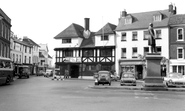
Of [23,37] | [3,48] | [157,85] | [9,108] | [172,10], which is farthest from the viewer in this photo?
[23,37]

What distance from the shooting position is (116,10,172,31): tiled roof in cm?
4519

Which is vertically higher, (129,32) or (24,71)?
(129,32)

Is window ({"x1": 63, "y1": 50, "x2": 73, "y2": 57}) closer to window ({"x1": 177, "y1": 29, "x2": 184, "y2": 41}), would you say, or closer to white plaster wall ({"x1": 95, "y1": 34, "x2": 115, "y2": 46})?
white plaster wall ({"x1": 95, "y1": 34, "x2": 115, "y2": 46})

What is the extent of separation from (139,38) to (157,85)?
2697 centimetres

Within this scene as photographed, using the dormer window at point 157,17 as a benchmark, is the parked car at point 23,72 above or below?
below

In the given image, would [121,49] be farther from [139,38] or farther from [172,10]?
[172,10]

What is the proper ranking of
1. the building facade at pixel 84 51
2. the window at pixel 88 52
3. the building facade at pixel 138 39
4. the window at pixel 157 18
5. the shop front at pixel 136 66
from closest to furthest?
the building facade at pixel 138 39
the shop front at pixel 136 66
the window at pixel 157 18
the building facade at pixel 84 51
the window at pixel 88 52

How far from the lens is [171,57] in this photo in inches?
1676

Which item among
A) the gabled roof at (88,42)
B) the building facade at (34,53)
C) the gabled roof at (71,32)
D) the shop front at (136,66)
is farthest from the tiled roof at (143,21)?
the building facade at (34,53)

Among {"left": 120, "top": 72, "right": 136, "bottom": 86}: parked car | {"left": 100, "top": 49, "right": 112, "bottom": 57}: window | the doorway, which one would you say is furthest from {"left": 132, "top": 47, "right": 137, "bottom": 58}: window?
{"left": 120, "top": 72, "right": 136, "bottom": 86}: parked car

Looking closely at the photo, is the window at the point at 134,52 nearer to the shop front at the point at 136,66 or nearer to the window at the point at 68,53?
the shop front at the point at 136,66

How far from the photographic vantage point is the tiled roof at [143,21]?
45.2 meters

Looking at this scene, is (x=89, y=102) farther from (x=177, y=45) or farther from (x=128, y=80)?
(x=177, y=45)

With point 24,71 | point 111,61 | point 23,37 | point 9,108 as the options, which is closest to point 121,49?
point 111,61
